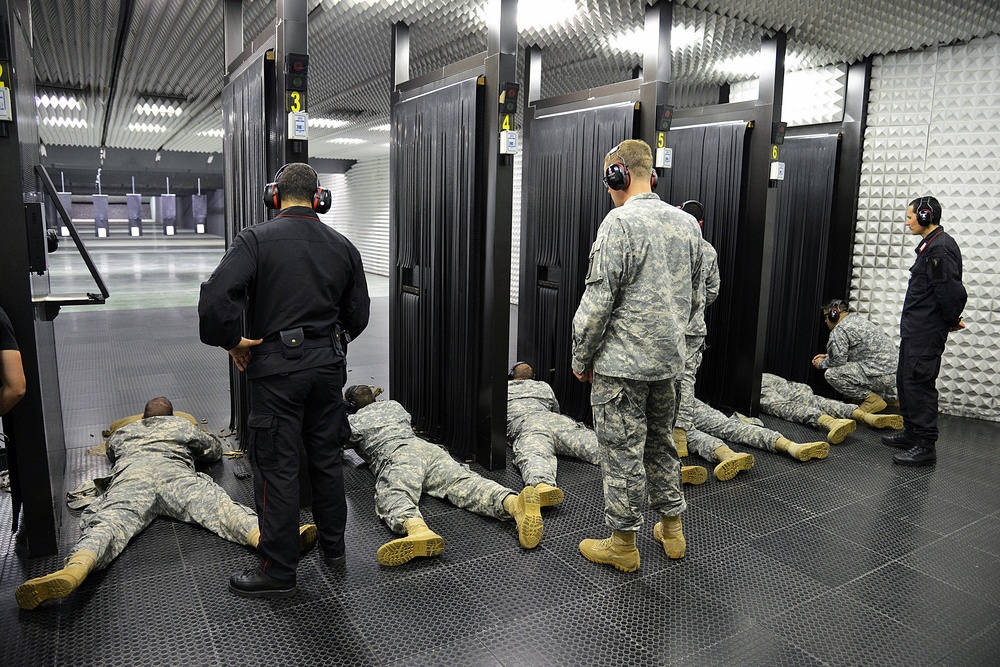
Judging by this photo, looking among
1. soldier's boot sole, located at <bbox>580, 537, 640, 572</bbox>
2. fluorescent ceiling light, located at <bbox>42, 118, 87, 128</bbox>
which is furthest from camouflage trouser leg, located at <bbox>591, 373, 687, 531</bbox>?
fluorescent ceiling light, located at <bbox>42, 118, 87, 128</bbox>

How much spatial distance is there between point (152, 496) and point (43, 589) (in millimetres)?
753

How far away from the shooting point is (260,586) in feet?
9.20


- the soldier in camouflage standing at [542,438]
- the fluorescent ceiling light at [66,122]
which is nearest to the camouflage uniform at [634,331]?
the soldier in camouflage standing at [542,438]

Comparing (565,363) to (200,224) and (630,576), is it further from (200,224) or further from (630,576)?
(200,224)

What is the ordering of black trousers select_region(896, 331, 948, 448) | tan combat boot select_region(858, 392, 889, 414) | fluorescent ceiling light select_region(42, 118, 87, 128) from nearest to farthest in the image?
black trousers select_region(896, 331, 948, 448), tan combat boot select_region(858, 392, 889, 414), fluorescent ceiling light select_region(42, 118, 87, 128)

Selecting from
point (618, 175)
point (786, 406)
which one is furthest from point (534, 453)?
point (786, 406)

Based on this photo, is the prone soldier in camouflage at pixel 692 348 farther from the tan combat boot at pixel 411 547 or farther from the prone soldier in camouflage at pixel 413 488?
the tan combat boot at pixel 411 547

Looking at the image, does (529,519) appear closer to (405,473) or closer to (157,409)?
(405,473)

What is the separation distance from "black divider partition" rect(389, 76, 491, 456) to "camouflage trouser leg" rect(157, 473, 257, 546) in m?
1.66

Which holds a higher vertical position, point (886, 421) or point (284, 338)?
point (284, 338)

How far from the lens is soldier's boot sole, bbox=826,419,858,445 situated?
5.01 metres

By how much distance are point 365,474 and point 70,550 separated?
161 centimetres

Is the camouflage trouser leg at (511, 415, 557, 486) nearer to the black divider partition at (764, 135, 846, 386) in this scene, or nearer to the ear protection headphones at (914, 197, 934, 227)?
the ear protection headphones at (914, 197, 934, 227)

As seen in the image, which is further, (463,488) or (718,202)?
(718,202)
